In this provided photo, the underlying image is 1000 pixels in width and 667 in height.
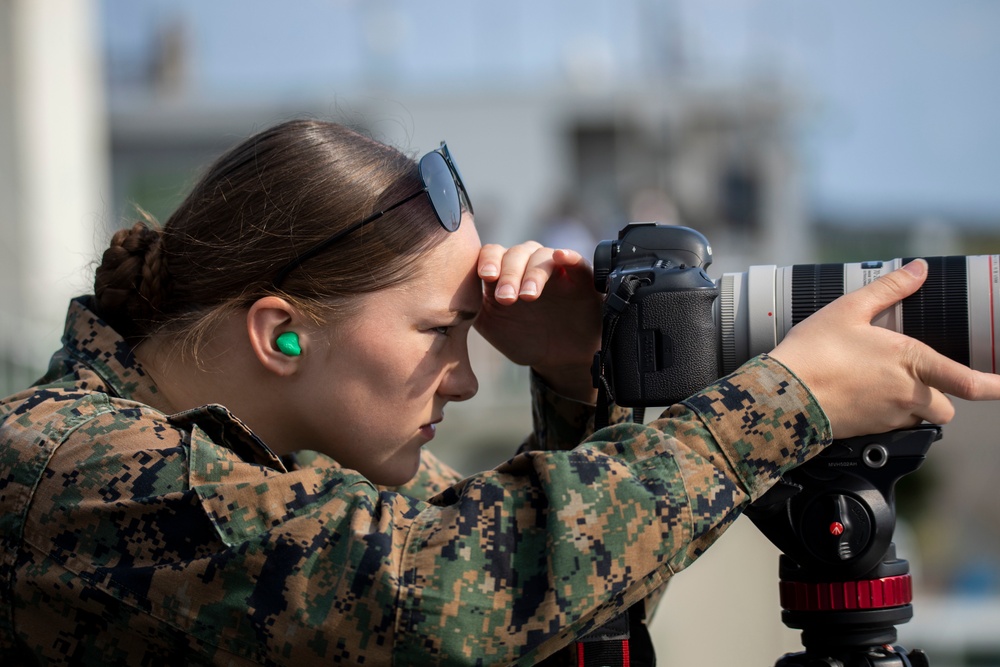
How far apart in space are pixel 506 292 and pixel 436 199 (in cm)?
21

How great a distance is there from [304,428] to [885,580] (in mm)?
988

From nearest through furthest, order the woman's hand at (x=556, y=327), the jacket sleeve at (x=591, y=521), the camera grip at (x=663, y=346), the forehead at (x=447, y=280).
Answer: the jacket sleeve at (x=591, y=521), the camera grip at (x=663, y=346), the forehead at (x=447, y=280), the woman's hand at (x=556, y=327)

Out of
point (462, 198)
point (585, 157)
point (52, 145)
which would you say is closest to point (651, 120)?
point (585, 157)

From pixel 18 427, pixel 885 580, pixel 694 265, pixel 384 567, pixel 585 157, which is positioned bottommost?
pixel 585 157

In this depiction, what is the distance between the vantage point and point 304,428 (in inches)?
72.9

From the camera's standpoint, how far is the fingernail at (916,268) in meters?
1.67

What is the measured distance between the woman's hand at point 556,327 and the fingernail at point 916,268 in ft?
1.97

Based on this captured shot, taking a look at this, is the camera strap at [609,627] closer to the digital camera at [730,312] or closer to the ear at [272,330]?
→ the digital camera at [730,312]

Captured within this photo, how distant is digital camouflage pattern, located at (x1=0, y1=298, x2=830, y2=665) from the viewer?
1.45 m

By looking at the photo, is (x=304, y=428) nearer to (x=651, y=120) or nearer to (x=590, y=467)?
(x=590, y=467)

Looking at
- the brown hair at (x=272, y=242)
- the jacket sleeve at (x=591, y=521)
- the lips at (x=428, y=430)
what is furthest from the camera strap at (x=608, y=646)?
the brown hair at (x=272, y=242)

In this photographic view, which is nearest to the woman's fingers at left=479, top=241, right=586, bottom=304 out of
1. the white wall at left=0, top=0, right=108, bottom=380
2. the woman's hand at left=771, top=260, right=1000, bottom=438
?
the woman's hand at left=771, top=260, right=1000, bottom=438

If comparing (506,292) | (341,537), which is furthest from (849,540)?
(341,537)

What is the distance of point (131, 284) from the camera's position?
1855 mm
